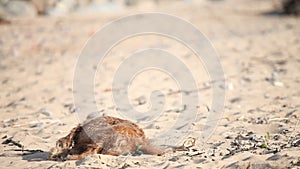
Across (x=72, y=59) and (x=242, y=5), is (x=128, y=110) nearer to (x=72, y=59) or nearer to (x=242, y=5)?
(x=72, y=59)

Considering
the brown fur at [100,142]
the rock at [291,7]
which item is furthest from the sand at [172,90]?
the rock at [291,7]

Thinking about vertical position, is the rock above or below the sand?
above

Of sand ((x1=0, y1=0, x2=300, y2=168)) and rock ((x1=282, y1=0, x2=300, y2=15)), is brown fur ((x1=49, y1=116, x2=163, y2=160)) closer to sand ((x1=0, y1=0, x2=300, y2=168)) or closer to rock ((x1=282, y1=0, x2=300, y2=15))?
sand ((x1=0, y1=0, x2=300, y2=168))

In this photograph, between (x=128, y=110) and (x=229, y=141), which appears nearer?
(x=229, y=141)

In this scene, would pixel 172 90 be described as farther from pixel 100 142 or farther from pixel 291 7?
pixel 291 7

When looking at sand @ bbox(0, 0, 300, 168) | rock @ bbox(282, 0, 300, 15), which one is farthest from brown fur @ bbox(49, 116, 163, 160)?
rock @ bbox(282, 0, 300, 15)

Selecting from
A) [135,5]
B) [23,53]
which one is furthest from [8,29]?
[135,5]

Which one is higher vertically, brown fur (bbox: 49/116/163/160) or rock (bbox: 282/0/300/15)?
rock (bbox: 282/0/300/15)

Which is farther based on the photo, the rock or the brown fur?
the rock
